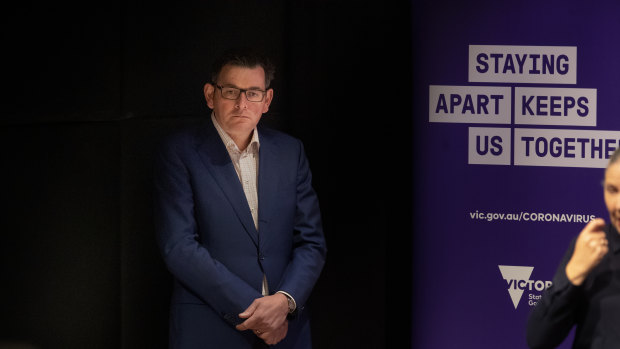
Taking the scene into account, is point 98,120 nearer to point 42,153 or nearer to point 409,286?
point 42,153

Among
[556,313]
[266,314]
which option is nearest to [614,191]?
[556,313]

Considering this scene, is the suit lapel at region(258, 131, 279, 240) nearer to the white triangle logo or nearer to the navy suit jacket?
the navy suit jacket

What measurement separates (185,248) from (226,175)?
34 centimetres

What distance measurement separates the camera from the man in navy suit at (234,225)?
11.4 feet

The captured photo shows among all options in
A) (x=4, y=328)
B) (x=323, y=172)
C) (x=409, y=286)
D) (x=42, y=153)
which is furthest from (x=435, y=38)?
(x=4, y=328)

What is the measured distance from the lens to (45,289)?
368 cm

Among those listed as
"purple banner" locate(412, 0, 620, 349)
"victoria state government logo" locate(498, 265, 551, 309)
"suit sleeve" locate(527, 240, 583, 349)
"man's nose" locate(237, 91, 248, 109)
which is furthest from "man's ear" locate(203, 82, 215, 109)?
"suit sleeve" locate(527, 240, 583, 349)

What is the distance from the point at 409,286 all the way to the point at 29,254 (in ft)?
6.09

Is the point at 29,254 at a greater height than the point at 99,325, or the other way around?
the point at 29,254

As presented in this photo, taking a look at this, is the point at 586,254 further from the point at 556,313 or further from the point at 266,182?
the point at 266,182

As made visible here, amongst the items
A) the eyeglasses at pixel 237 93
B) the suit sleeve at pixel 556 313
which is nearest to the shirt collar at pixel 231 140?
the eyeglasses at pixel 237 93

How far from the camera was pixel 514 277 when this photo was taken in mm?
4195

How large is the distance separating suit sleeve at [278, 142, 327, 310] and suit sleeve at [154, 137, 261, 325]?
0.19 meters

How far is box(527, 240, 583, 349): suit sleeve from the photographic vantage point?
233cm
